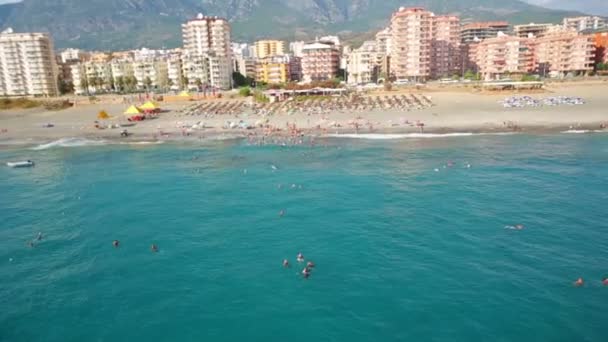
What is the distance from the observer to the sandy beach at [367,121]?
54450mm

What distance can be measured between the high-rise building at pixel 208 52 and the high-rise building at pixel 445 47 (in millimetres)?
58318

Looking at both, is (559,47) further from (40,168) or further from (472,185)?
(40,168)

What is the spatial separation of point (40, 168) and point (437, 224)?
37.7 m

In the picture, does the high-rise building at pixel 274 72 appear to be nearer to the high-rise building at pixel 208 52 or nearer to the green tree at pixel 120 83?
the high-rise building at pixel 208 52

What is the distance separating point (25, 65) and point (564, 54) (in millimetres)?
143903

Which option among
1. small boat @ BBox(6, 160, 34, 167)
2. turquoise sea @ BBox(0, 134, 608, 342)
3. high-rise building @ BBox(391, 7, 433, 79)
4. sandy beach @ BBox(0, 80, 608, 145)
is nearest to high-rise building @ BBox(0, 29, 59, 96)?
sandy beach @ BBox(0, 80, 608, 145)

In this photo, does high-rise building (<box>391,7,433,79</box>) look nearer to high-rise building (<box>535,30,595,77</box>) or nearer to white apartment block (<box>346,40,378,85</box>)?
white apartment block (<box>346,40,378,85</box>)

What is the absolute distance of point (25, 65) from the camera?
120938mm

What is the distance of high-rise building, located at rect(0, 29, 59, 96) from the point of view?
119938 millimetres

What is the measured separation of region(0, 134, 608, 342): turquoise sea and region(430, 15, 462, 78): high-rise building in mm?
89436

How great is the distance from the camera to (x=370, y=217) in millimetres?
26219

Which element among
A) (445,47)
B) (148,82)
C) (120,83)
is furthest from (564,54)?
(120,83)

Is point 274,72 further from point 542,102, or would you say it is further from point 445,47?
point 542,102

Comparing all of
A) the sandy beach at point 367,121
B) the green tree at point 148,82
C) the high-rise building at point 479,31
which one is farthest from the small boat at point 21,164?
the high-rise building at point 479,31
